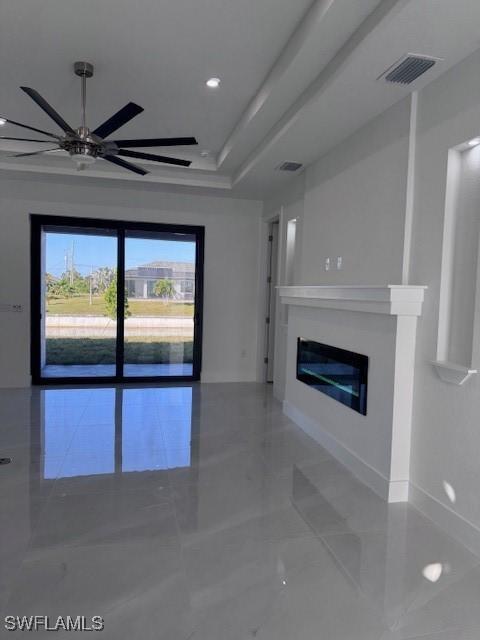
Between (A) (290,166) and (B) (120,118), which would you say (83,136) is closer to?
(B) (120,118)

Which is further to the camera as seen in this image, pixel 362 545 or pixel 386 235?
pixel 386 235

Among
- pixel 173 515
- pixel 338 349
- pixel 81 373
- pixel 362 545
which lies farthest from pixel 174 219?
pixel 362 545

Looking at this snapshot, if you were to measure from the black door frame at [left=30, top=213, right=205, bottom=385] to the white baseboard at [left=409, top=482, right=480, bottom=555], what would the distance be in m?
4.44

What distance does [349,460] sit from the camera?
3.74 metres

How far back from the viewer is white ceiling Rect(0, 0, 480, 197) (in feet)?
8.48

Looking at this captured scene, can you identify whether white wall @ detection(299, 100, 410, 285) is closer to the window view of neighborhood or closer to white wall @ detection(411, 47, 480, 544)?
white wall @ detection(411, 47, 480, 544)

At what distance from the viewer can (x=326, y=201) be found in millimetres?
4602

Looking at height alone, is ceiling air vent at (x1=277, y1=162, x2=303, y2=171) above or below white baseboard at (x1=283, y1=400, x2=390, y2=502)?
above

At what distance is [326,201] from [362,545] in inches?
124

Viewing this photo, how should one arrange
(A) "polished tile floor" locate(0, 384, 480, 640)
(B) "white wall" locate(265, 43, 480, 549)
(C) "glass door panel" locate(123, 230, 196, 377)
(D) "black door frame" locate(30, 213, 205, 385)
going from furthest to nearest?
(C) "glass door panel" locate(123, 230, 196, 377) → (D) "black door frame" locate(30, 213, 205, 385) → (B) "white wall" locate(265, 43, 480, 549) → (A) "polished tile floor" locate(0, 384, 480, 640)

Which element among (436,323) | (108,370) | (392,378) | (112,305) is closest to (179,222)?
(112,305)

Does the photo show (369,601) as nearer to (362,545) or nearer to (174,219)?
(362,545)

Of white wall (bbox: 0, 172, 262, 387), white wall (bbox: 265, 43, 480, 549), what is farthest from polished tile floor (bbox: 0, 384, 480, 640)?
white wall (bbox: 0, 172, 262, 387)

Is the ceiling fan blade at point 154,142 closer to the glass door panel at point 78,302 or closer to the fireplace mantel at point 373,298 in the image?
the fireplace mantel at point 373,298
